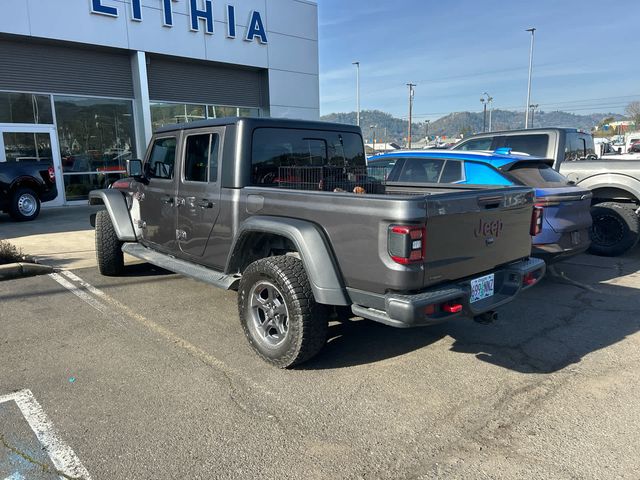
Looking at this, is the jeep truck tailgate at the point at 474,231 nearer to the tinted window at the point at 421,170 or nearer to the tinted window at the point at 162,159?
the tinted window at the point at 421,170

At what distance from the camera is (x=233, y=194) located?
4.12 meters

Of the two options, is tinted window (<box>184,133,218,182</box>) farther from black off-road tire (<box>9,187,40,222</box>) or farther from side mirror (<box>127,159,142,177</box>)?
black off-road tire (<box>9,187,40,222</box>)

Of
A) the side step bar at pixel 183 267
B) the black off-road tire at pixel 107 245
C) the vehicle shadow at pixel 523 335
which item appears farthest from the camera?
the black off-road tire at pixel 107 245

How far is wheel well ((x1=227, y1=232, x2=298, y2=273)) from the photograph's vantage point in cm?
395

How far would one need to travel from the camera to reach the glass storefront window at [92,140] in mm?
14539

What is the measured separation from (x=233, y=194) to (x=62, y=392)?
1.96 m

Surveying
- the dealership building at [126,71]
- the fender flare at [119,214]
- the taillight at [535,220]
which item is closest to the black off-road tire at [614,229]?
the taillight at [535,220]

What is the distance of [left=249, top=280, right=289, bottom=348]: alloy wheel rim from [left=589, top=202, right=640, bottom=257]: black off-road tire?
19.3ft

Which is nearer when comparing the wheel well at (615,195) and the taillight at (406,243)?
the taillight at (406,243)

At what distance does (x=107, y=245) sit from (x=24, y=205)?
22.9ft

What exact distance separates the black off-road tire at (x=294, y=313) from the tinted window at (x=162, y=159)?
1.96 m

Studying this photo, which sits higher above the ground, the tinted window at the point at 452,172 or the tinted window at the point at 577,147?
the tinted window at the point at 577,147

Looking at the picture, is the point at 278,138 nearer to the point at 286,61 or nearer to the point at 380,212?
the point at 380,212

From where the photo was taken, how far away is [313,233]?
3.36 meters
